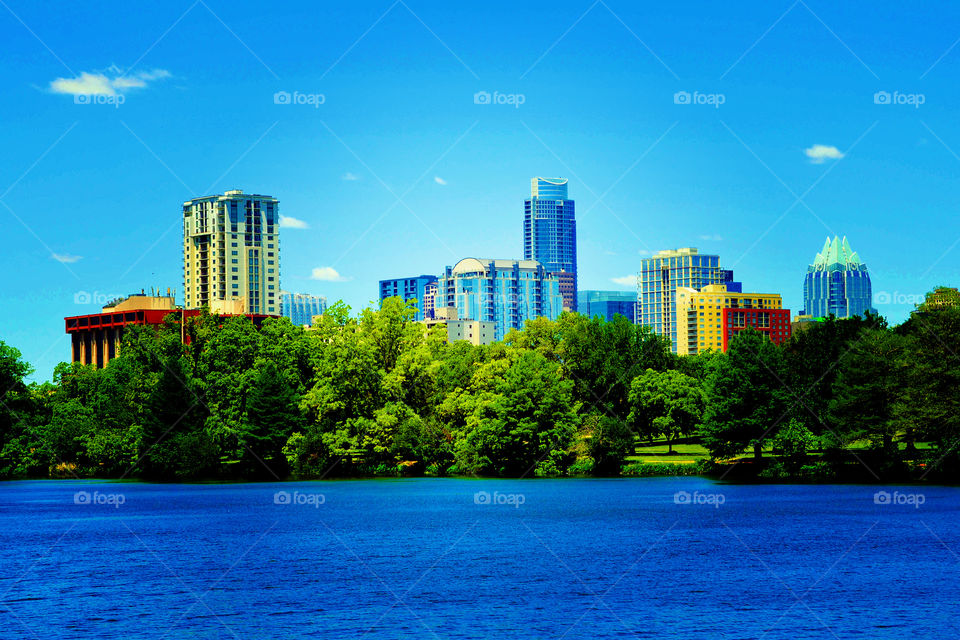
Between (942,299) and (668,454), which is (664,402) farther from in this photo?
(942,299)

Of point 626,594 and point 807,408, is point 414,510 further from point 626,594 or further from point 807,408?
point 807,408

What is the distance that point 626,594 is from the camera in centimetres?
4919

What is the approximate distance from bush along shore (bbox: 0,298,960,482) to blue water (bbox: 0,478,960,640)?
543 inches

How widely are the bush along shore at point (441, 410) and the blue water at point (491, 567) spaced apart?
1378 centimetres

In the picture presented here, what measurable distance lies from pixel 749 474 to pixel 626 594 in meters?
72.8

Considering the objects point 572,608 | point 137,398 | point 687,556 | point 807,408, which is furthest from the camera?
point 137,398

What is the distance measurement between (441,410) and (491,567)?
66.0 metres

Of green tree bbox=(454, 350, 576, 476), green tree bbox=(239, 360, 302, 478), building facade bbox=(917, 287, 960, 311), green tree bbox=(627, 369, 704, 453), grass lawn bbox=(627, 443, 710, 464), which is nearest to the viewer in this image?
building facade bbox=(917, 287, 960, 311)

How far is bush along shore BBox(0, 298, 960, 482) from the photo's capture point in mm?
108250

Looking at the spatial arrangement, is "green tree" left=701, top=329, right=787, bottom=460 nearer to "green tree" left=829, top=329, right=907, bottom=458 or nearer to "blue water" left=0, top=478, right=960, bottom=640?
"green tree" left=829, top=329, right=907, bottom=458

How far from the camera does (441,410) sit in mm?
123312

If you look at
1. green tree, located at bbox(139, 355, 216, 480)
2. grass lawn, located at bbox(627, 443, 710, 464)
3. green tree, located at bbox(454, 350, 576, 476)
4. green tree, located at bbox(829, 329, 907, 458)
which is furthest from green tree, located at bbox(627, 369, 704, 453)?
green tree, located at bbox(139, 355, 216, 480)

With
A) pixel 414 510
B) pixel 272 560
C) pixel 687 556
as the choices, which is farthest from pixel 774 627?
pixel 414 510

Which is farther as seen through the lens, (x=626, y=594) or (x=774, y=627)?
(x=626, y=594)
